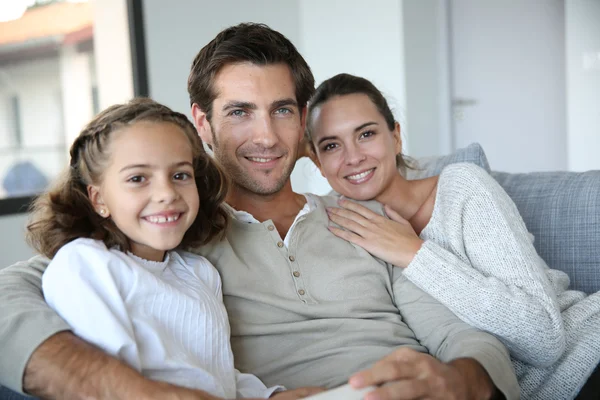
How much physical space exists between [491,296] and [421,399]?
37cm

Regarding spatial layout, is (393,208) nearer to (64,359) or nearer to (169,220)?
(169,220)

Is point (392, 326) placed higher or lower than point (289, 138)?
lower

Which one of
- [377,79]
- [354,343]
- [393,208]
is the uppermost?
[377,79]

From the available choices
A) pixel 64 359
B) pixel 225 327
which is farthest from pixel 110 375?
pixel 225 327

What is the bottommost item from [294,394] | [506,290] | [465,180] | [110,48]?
[294,394]

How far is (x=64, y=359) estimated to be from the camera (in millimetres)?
1028

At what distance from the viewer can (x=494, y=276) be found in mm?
1521

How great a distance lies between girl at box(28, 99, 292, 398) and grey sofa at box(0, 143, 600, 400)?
0.99 metres

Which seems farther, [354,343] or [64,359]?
[354,343]

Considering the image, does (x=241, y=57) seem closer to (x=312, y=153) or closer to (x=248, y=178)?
(x=248, y=178)

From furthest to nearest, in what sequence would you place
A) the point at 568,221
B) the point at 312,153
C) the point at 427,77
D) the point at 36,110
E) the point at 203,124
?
the point at 427,77
the point at 36,110
the point at 312,153
the point at 568,221
the point at 203,124

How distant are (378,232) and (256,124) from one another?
0.42 metres

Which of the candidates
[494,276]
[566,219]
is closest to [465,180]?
[494,276]

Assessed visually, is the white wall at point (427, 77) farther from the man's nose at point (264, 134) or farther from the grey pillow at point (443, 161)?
the man's nose at point (264, 134)
